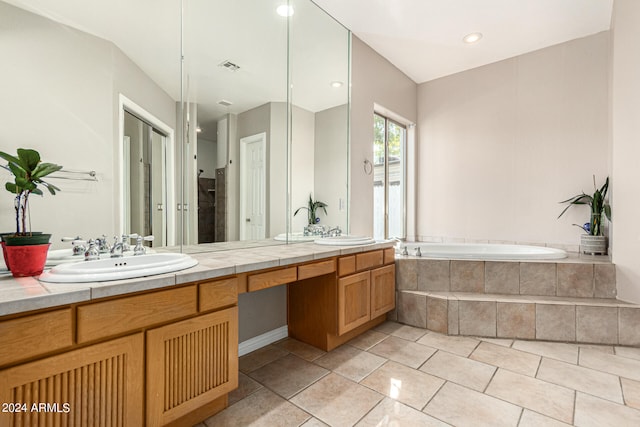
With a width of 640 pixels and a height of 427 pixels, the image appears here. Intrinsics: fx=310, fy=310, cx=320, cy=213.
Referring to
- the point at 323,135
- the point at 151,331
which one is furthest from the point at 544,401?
the point at 323,135

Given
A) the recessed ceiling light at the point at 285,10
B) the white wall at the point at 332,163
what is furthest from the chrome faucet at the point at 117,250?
the recessed ceiling light at the point at 285,10

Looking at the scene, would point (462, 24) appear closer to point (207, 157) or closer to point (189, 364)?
point (207, 157)

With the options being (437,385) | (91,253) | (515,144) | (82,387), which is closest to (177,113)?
(91,253)

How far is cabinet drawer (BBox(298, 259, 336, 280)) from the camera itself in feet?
6.26

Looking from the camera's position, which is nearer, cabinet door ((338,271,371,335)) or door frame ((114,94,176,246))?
door frame ((114,94,176,246))

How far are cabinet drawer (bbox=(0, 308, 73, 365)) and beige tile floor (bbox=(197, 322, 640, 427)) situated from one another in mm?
848

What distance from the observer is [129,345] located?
1153 millimetres

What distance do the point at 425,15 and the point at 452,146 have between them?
1.71 m

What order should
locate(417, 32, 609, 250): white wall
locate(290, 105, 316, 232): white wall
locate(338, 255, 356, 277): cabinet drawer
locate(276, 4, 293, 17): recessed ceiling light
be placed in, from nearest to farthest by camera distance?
locate(338, 255, 356, 277): cabinet drawer < locate(276, 4, 293, 17): recessed ceiling light < locate(290, 105, 316, 232): white wall < locate(417, 32, 609, 250): white wall

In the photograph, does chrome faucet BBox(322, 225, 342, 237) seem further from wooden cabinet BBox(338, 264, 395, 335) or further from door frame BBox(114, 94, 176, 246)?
door frame BBox(114, 94, 176, 246)

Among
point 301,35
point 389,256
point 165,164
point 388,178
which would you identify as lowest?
point 389,256

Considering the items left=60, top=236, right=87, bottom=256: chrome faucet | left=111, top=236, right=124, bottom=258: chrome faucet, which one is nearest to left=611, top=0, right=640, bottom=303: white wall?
left=111, top=236, right=124, bottom=258: chrome faucet

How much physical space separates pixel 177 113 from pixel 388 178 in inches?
110

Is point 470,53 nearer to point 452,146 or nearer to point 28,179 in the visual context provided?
point 452,146
